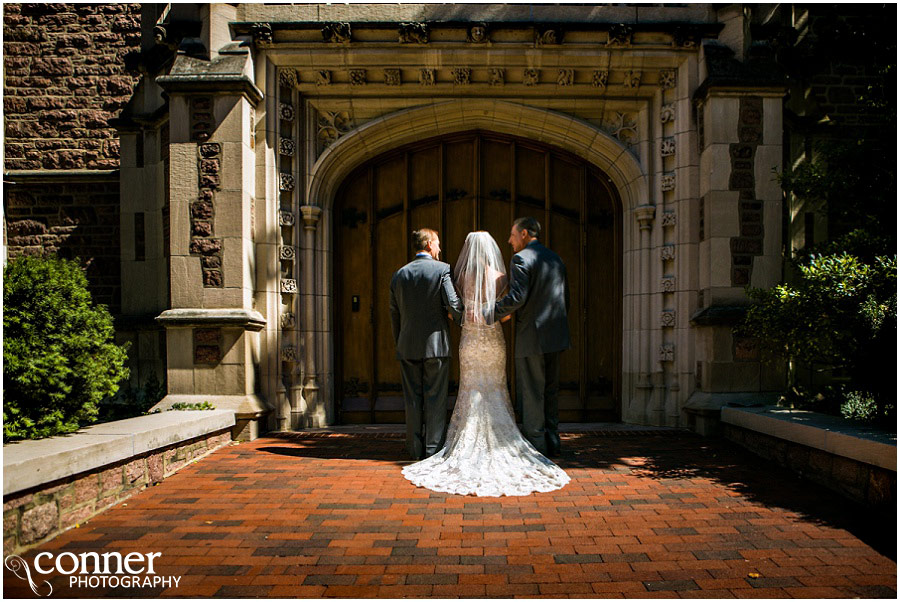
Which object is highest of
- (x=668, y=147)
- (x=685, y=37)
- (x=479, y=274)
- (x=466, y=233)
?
(x=685, y=37)

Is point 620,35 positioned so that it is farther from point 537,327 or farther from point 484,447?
point 484,447

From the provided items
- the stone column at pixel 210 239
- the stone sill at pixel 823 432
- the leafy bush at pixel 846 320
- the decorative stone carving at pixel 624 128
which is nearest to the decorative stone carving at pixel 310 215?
the stone column at pixel 210 239

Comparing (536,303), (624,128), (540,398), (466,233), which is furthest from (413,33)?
(540,398)

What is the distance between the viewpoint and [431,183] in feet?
23.6

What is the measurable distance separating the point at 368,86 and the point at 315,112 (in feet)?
2.41

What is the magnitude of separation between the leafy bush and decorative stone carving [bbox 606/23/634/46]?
3.25 m

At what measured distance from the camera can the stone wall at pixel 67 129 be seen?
862 centimetres

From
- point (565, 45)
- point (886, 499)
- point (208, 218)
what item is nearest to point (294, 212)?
point (208, 218)

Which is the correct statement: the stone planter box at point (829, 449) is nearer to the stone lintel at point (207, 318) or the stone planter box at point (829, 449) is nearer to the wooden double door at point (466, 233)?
the wooden double door at point (466, 233)

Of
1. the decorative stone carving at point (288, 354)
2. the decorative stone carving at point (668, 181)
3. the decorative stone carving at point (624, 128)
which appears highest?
the decorative stone carving at point (624, 128)

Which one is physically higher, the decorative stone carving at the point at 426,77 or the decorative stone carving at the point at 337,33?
the decorative stone carving at the point at 337,33

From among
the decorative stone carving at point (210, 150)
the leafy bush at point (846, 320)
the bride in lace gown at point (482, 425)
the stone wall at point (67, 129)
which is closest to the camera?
the leafy bush at point (846, 320)

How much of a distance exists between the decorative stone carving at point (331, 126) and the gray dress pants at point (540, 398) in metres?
3.75

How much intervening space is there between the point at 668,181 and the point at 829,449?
11.6ft
